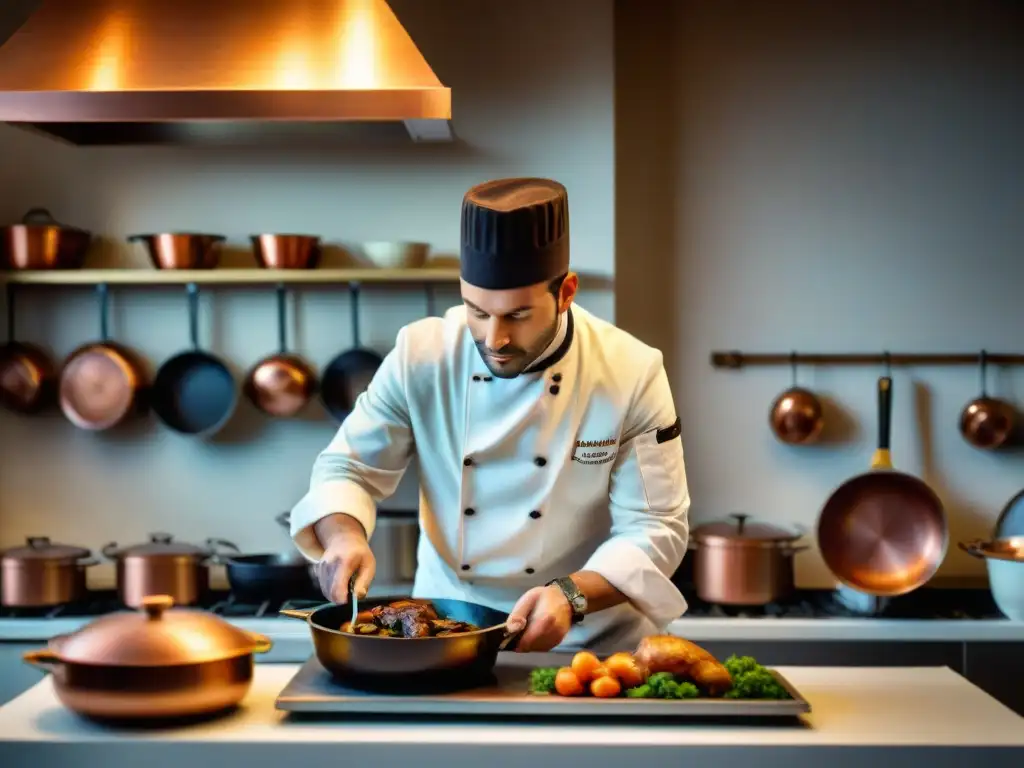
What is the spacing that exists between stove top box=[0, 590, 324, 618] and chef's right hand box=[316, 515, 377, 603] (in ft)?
4.05

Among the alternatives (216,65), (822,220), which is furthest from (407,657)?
(822,220)

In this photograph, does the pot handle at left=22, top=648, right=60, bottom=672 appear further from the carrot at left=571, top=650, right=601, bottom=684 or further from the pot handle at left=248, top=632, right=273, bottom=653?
the carrot at left=571, top=650, right=601, bottom=684

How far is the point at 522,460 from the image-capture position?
7.93 ft

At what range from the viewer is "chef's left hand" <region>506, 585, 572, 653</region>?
1.96 metres

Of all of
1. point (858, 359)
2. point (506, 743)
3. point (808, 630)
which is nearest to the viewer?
point (506, 743)

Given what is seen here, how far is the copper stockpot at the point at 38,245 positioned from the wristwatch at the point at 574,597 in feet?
7.64

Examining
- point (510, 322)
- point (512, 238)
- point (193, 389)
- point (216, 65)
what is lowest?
point (193, 389)

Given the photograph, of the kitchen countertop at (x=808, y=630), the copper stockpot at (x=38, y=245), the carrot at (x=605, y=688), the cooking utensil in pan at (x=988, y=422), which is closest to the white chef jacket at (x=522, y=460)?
the carrot at (x=605, y=688)

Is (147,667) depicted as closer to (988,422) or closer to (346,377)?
(346,377)

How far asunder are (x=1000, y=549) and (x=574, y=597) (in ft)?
6.30

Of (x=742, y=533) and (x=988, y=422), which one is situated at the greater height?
(x=988, y=422)

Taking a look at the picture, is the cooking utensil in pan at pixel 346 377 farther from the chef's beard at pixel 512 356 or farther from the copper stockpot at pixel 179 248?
the chef's beard at pixel 512 356

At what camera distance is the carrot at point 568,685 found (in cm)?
187

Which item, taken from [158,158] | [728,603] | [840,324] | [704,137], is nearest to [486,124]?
[704,137]
